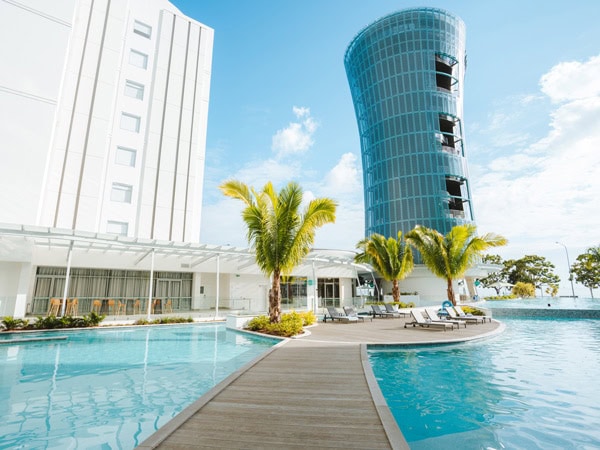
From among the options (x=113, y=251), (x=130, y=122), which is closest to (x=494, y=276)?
(x=113, y=251)

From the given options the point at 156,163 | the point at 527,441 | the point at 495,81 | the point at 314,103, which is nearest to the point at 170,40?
the point at 156,163

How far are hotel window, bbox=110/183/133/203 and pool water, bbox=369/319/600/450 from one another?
2110 centimetres

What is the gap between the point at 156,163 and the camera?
25.0 meters

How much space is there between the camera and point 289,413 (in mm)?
4230

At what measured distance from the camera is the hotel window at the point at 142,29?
85.9 feet

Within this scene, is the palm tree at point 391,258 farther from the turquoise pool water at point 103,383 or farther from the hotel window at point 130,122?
the hotel window at point 130,122

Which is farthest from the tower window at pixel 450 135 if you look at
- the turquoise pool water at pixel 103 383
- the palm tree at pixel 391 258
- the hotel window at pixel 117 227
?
the turquoise pool water at pixel 103 383

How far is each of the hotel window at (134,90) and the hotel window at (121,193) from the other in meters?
7.34

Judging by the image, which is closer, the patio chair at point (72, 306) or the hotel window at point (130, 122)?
the patio chair at point (72, 306)

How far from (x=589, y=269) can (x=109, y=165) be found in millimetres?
59178

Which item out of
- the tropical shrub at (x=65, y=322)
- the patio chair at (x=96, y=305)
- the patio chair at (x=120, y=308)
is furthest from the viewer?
the patio chair at (x=120, y=308)

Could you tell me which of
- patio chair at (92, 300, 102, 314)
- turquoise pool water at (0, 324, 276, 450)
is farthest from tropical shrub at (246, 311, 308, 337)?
patio chair at (92, 300, 102, 314)

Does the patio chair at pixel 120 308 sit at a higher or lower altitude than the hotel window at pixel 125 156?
lower

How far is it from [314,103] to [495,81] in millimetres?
11132
